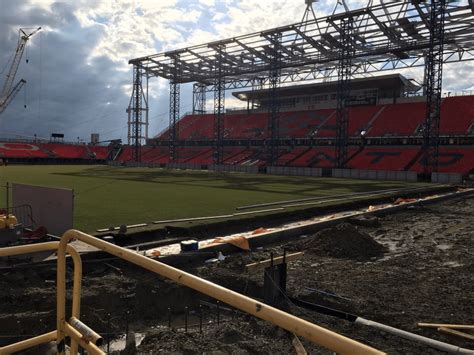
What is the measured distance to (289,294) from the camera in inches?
251

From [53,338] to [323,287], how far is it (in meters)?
4.73

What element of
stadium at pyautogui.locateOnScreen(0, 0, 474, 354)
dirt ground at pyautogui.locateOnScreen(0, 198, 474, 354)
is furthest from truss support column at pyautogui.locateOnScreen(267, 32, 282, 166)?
dirt ground at pyautogui.locateOnScreen(0, 198, 474, 354)

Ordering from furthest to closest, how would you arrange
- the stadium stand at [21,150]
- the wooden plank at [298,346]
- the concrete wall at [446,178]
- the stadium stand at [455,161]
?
the stadium stand at [21,150] < the stadium stand at [455,161] < the concrete wall at [446,178] < the wooden plank at [298,346]

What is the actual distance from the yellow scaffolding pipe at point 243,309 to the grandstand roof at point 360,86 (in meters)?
57.0

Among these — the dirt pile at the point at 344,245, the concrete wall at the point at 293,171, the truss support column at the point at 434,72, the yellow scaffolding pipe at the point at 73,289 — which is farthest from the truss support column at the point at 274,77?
the yellow scaffolding pipe at the point at 73,289

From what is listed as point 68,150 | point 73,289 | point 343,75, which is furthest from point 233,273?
point 68,150

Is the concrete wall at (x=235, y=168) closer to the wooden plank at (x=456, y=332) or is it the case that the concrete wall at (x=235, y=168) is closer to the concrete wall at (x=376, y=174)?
the concrete wall at (x=376, y=174)

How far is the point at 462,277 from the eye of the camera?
730 cm

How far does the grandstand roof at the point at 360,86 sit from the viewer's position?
181 feet

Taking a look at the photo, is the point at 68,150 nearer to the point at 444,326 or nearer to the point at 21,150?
the point at 21,150

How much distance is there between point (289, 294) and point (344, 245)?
332cm

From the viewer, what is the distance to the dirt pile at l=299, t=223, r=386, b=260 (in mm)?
9023

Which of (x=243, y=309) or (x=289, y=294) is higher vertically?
(x=243, y=309)

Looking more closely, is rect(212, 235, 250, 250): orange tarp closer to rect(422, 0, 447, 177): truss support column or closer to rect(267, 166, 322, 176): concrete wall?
rect(422, 0, 447, 177): truss support column
